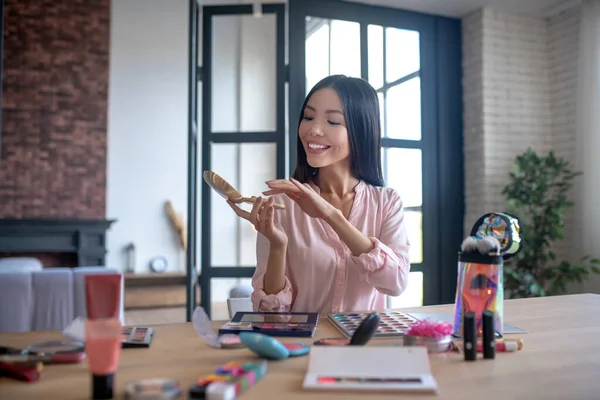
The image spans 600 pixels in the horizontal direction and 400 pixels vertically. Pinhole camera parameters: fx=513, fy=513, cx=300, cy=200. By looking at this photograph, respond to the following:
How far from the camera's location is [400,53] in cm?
396

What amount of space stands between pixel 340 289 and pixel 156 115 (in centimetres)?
562

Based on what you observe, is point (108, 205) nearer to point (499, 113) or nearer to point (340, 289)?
point (499, 113)

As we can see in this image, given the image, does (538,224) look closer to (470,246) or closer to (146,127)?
(470,246)

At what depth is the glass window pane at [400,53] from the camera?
12.7 feet

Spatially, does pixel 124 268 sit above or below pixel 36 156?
below

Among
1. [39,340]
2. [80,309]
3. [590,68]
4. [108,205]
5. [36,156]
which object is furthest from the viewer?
[108,205]

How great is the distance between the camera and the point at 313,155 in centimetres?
149

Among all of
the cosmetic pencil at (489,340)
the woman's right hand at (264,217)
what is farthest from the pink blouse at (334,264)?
the cosmetic pencil at (489,340)

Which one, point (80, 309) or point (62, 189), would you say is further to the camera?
point (62, 189)

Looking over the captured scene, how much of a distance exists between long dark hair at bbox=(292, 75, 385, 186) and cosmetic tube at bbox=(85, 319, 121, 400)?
101cm

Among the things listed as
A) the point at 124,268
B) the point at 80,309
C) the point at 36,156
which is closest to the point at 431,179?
the point at 80,309

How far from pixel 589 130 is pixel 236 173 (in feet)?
8.55

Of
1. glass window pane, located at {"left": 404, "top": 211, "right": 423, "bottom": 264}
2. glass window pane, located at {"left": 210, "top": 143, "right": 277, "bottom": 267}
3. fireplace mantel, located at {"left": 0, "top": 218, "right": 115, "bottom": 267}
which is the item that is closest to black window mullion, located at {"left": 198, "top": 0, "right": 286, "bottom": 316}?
glass window pane, located at {"left": 210, "top": 143, "right": 277, "bottom": 267}

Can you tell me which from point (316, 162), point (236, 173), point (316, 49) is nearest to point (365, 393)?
point (316, 162)
